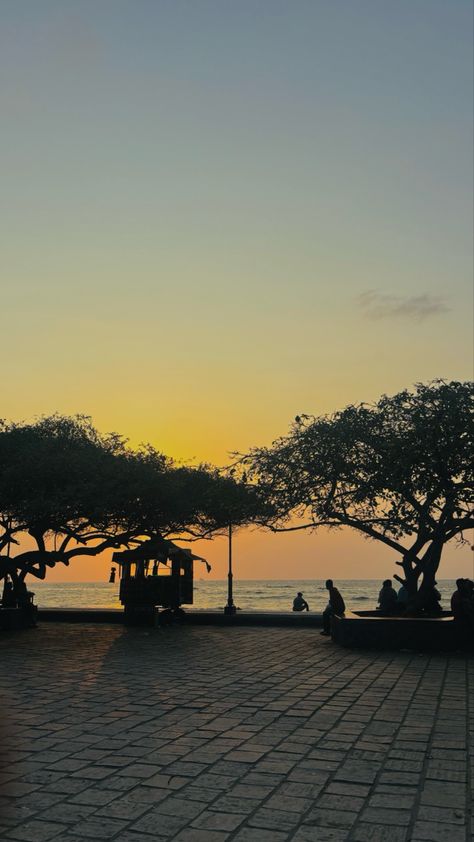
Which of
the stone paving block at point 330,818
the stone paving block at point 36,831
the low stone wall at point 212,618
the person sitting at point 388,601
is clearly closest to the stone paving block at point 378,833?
the stone paving block at point 330,818

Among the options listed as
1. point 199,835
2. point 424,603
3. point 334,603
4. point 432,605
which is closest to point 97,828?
point 199,835

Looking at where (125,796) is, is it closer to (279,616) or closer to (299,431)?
(299,431)

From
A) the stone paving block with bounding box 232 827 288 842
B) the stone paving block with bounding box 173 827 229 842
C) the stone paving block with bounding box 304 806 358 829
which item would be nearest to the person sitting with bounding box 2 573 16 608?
the stone paving block with bounding box 304 806 358 829

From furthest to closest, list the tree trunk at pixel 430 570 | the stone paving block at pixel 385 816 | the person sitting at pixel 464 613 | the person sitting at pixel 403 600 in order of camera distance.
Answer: the person sitting at pixel 403 600 → the tree trunk at pixel 430 570 → the person sitting at pixel 464 613 → the stone paving block at pixel 385 816

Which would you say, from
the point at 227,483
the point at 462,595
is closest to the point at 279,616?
the point at 227,483

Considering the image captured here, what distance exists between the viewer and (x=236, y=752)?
24.7 ft

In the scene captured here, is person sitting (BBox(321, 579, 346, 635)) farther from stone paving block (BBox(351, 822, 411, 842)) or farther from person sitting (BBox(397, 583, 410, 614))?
stone paving block (BBox(351, 822, 411, 842))

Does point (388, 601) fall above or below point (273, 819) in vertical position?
above

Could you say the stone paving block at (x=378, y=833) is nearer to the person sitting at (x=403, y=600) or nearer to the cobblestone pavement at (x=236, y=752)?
the cobblestone pavement at (x=236, y=752)

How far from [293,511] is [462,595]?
7.23 metres

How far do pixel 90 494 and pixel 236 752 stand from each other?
19538 mm

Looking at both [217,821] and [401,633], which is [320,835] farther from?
[401,633]

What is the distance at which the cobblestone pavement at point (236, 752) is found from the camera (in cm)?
545

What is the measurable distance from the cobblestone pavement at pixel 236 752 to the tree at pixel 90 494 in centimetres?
1186
